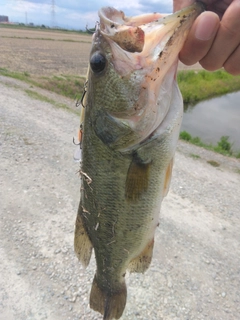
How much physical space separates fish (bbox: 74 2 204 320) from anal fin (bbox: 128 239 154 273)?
0.01 meters

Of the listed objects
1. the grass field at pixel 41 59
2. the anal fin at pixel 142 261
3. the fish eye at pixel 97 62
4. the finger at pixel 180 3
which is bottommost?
the grass field at pixel 41 59

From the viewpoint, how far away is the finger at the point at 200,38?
1544 mm

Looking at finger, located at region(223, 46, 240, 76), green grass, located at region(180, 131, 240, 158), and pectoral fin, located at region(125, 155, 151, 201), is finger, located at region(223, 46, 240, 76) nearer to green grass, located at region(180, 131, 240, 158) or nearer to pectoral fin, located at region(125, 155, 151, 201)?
pectoral fin, located at region(125, 155, 151, 201)

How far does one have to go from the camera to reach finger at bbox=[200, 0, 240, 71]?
154 cm

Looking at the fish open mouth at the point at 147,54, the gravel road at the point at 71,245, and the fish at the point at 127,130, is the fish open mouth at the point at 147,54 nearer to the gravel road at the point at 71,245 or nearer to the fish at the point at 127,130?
the fish at the point at 127,130

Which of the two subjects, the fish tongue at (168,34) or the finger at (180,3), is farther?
the finger at (180,3)

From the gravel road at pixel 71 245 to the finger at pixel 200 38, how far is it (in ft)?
10.4

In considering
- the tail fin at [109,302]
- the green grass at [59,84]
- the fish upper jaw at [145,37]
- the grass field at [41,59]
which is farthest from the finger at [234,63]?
the grass field at [41,59]

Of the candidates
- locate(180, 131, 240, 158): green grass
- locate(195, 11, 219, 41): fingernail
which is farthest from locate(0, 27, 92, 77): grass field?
locate(195, 11, 219, 41): fingernail

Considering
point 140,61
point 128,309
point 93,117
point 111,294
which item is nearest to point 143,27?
point 140,61

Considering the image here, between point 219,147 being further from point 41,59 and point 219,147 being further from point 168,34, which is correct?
point 41,59

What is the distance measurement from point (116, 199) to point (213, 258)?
3482 millimetres

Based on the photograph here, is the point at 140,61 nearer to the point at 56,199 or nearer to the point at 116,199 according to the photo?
the point at 116,199

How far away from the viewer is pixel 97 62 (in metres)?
1.64
